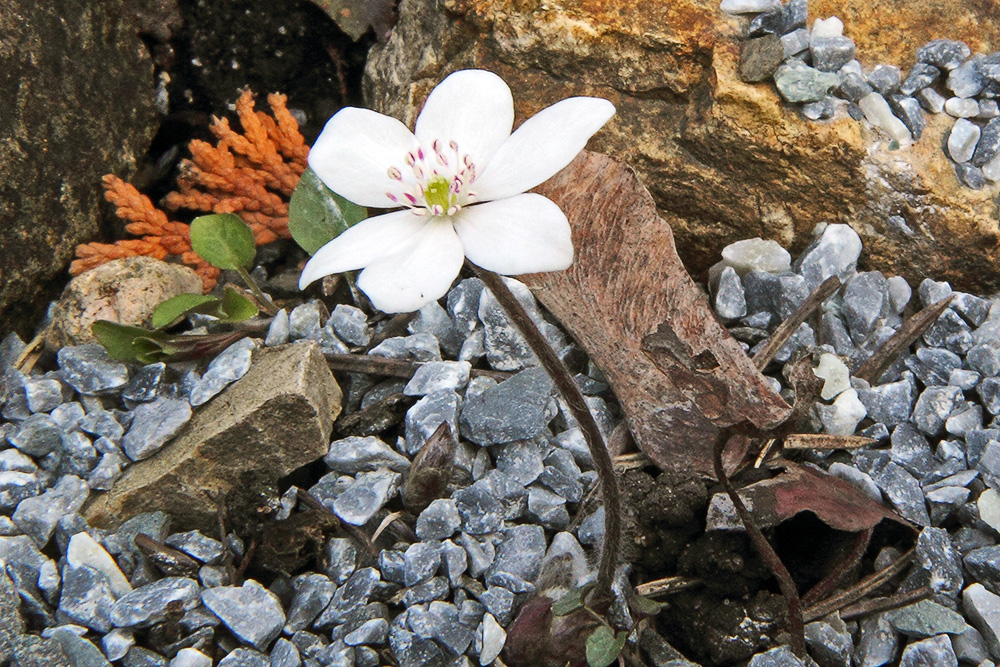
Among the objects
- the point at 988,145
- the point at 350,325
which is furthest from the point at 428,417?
the point at 988,145

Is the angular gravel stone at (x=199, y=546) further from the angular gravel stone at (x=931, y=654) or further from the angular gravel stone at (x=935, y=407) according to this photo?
the angular gravel stone at (x=935, y=407)

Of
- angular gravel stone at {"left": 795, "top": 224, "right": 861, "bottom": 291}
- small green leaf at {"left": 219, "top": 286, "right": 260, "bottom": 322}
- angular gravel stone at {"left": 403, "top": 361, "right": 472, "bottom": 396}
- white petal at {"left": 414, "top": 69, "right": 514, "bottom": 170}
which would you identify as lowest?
angular gravel stone at {"left": 403, "top": 361, "right": 472, "bottom": 396}

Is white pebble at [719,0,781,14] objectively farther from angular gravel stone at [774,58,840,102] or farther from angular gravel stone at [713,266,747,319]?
angular gravel stone at [713,266,747,319]

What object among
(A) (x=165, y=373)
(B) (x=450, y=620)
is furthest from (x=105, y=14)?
(B) (x=450, y=620)

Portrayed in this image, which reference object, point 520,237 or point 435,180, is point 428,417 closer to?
point 435,180

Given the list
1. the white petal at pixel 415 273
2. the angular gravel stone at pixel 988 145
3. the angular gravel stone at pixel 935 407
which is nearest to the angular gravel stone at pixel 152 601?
the white petal at pixel 415 273

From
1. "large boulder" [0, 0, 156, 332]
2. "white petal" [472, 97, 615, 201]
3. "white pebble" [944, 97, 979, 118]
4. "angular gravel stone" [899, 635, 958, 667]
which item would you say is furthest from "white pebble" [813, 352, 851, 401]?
"large boulder" [0, 0, 156, 332]
